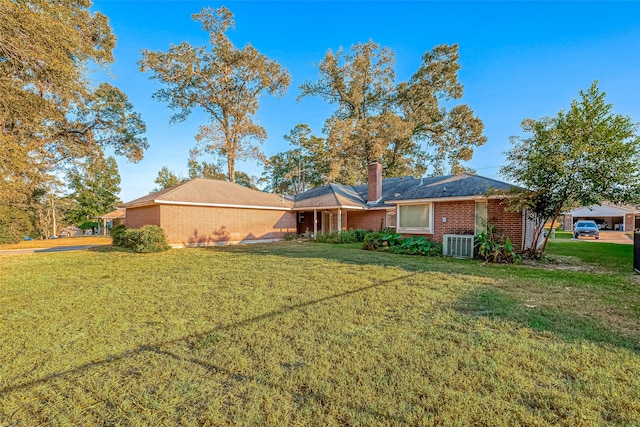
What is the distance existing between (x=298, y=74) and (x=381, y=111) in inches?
358

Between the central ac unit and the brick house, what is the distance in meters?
0.26

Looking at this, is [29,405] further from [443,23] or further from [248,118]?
[248,118]

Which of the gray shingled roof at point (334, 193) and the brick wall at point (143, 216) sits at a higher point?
the gray shingled roof at point (334, 193)

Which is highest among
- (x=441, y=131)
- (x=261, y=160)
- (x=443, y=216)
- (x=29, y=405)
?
(x=441, y=131)

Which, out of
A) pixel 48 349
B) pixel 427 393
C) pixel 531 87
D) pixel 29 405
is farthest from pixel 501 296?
pixel 531 87

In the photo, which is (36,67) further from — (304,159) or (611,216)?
(611,216)

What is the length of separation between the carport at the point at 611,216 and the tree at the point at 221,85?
3224 cm

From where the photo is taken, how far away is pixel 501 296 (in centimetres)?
513

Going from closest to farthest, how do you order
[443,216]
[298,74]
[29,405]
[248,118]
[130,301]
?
[29,405] → [130,301] → [443,216] → [248,118] → [298,74]

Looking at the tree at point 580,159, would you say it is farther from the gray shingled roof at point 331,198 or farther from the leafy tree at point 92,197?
the leafy tree at point 92,197

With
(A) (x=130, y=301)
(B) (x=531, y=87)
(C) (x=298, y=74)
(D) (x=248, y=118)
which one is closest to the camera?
(A) (x=130, y=301)

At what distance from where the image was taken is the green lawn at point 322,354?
84.0 inches

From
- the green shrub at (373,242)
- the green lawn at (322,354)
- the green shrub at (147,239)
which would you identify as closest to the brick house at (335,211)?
the green shrub at (373,242)

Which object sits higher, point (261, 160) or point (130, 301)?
point (261, 160)
